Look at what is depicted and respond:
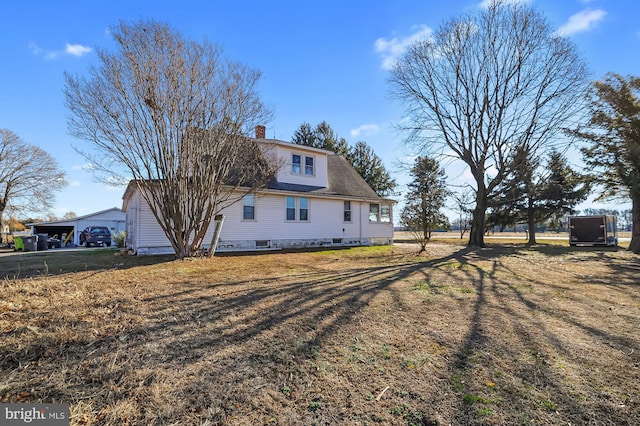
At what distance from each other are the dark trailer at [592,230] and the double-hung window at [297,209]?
57.7 ft

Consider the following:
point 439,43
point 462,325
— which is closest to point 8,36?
point 462,325

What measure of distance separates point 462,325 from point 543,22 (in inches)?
712

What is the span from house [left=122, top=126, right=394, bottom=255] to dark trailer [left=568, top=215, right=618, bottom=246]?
1195cm

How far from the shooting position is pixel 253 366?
2.83m

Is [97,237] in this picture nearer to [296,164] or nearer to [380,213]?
[296,164]

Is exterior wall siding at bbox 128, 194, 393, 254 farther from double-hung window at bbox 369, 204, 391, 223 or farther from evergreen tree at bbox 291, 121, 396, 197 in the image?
evergreen tree at bbox 291, 121, 396, 197

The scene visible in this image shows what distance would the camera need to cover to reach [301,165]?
17.0m

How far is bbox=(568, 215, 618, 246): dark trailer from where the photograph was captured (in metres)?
18.8

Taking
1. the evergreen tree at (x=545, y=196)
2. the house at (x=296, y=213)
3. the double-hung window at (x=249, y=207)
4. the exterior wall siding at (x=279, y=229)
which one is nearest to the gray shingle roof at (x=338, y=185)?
the house at (x=296, y=213)

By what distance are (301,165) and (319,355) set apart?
1461 cm

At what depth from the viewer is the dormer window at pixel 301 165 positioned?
16.8 metres

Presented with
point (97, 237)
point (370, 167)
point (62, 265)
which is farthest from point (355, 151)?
point (62, 265)

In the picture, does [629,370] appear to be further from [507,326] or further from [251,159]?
[251,159]

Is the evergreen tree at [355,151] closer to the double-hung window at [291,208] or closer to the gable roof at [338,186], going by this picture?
the gable roof at [338,186]
